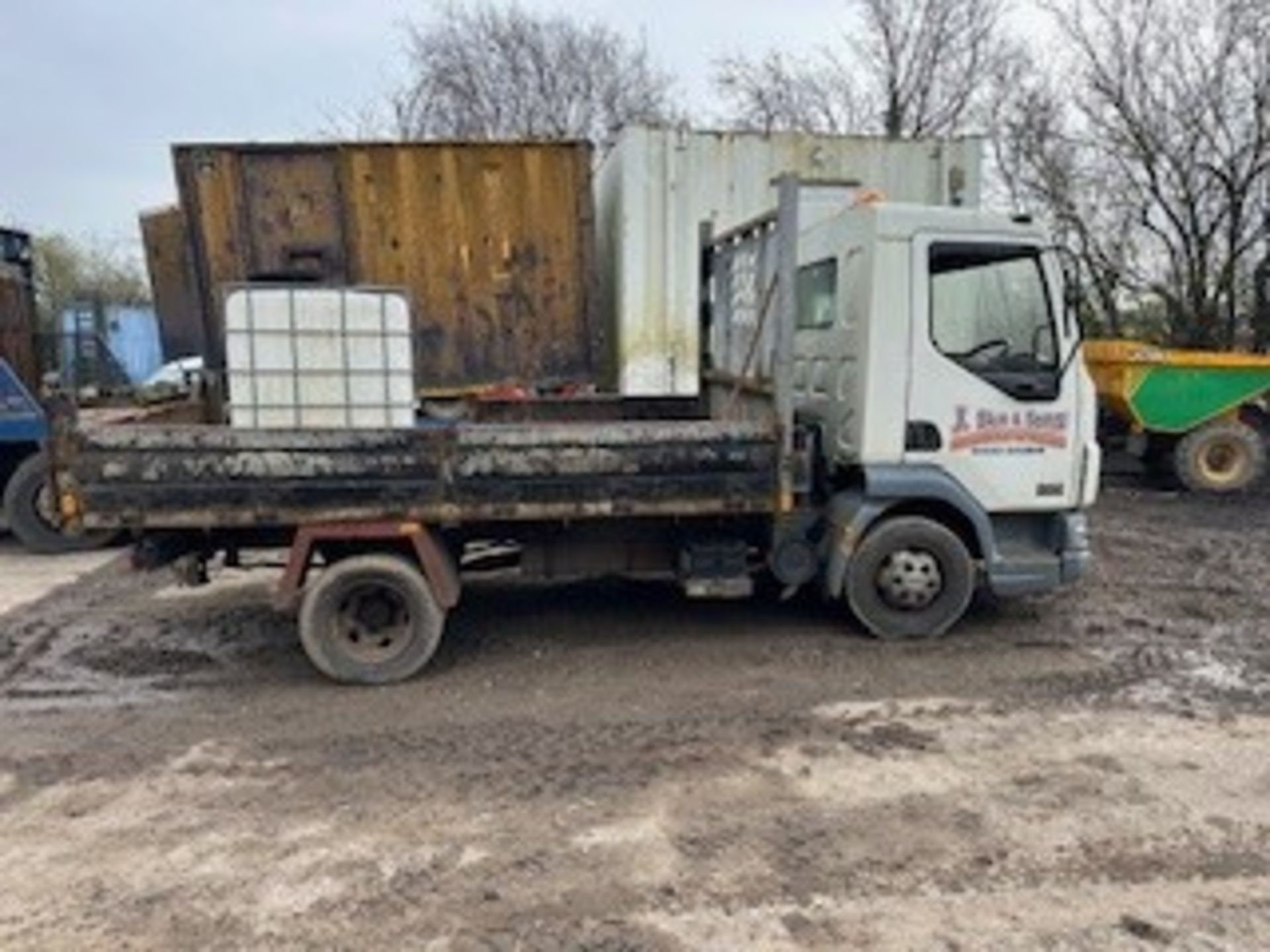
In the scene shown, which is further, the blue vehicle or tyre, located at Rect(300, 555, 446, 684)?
the blue vehicle

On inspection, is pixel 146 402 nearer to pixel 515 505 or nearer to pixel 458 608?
pixel 458 608

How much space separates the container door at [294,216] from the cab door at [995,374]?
188 inches

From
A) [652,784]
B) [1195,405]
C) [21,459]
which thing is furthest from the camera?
[1195,405]

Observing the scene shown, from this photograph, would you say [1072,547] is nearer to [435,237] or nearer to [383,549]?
[383,549]

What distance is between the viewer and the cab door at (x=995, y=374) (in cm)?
567

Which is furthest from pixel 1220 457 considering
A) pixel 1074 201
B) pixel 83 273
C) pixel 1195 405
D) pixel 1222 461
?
pixel 83 273

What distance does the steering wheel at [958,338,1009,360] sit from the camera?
5777 mm

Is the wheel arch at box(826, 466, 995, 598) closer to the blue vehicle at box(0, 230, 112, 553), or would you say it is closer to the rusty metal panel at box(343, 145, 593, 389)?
the rusty metal panel at box(343, 145, 593, 389)

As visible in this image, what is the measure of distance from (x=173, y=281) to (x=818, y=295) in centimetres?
535

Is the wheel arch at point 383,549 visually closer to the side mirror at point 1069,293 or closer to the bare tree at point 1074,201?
the side mirror at point 1069,293

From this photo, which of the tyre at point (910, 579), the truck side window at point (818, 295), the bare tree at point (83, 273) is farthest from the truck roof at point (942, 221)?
the bare tree at point (83, 273)

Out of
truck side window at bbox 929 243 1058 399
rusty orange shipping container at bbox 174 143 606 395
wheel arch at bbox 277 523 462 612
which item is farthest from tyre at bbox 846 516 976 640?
rusty orange shipping container at bbox 174 143 606 395

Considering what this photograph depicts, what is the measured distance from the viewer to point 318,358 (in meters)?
5.25

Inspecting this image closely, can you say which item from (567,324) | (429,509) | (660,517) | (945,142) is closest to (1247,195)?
(945,142)
